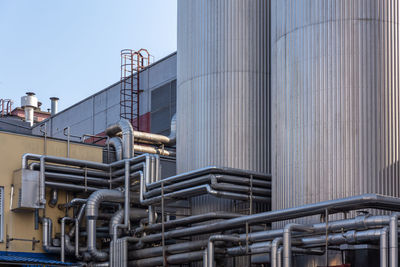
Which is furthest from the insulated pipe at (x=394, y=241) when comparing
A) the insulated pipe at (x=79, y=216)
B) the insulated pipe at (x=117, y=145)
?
the insulated pipe at (x=117, y=145)

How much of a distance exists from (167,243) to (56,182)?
538cm

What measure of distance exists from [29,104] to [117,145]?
100 feet

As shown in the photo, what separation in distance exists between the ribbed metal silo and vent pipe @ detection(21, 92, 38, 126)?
31498mm

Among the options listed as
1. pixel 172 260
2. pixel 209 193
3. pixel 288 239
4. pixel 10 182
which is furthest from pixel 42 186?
pixel 288 239

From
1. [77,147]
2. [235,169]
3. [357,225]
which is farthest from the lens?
[77,147]

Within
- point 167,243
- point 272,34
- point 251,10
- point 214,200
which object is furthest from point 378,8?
point 167,243

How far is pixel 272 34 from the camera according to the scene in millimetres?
31594

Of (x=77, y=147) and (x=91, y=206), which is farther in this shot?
(x=77, y=147)

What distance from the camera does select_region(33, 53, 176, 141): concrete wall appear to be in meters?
46.7

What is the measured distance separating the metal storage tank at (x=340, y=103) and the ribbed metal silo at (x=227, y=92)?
3.47 m

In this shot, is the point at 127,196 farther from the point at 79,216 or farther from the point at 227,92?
the point at 227,92

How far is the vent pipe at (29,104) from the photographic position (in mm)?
64625

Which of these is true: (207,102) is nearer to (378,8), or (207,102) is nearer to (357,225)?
(378,8)

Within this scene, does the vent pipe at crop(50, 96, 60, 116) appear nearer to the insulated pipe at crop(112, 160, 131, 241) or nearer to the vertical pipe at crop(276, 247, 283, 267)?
the insulated pipe at crop(112, 160, 131, 241)
